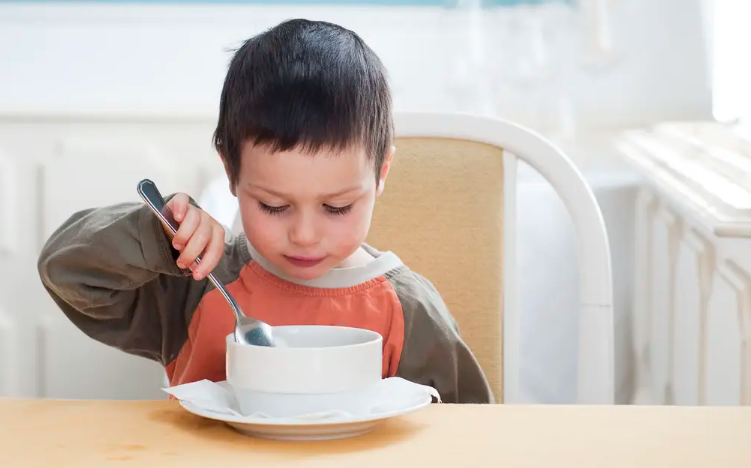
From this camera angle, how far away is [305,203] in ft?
2.60

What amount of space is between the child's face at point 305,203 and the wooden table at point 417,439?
0.69 feet

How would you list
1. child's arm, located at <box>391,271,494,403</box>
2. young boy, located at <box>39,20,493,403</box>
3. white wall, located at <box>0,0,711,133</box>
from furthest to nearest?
white wall, located at <box>0,0,711,133</box>, child's arm, located at <box>391,271,494,403</box>, young boy, located at <box>39,20,493,403</box>

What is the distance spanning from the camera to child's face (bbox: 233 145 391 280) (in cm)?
79

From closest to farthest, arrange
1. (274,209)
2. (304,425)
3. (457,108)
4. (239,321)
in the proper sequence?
(304,425)
(239,321)
(274,209)
(457,108)

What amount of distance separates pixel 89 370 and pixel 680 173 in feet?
3.84

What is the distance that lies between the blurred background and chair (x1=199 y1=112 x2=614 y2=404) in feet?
1.10

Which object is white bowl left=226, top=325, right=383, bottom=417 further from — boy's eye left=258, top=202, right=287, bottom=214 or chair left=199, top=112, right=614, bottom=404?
chair left=199, top=112, right=614, bottom=404

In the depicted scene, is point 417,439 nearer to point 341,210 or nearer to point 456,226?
point 341,210

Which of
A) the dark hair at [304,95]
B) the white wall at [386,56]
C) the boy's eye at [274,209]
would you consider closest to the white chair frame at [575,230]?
the dark hair at [304,95]

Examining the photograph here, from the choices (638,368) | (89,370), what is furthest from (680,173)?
(89,370)

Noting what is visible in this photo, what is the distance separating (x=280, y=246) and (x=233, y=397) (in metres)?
0.20

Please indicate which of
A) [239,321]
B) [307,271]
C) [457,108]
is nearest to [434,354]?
[307,271]

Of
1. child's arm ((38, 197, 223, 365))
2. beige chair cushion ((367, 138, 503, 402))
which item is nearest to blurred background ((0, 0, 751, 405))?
beige chair cushion ((367, 138, 503, 402))

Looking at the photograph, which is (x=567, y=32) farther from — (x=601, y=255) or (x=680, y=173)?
(x=601, y=255)
